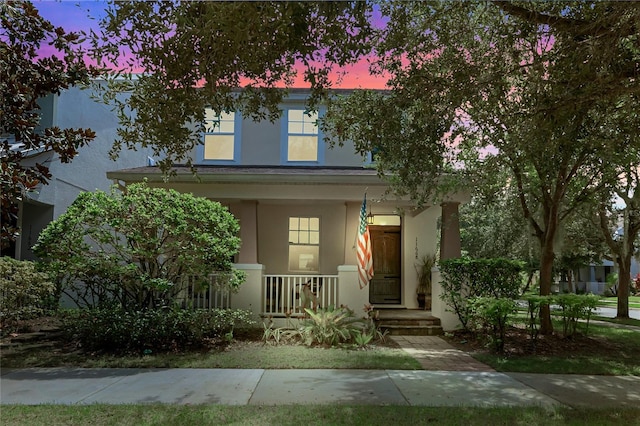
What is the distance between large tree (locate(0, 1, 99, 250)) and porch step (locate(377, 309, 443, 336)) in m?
7.70

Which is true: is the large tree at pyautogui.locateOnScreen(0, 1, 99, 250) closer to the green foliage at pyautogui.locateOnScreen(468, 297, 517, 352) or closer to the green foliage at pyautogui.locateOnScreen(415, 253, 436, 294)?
the green foliage at pyautogui.locateOnScreen(468, 297, 517, 352)

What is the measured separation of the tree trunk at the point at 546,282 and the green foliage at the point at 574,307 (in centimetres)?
38

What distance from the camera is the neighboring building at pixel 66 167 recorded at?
464 inches

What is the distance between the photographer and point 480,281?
9.95 meters

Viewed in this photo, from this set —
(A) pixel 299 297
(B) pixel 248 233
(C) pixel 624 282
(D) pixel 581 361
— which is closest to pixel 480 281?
(D) pixel 581 361

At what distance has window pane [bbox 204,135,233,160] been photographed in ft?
41.9

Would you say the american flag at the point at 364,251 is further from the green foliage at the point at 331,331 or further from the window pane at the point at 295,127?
the window pane at the point at 295,127

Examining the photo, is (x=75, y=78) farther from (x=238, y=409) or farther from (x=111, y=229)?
(x=111, y=229)

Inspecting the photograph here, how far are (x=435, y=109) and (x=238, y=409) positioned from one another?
494cm

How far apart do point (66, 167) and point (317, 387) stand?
966 centimetres

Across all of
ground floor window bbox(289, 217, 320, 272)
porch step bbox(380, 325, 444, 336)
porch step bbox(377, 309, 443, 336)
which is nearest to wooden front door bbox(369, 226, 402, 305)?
ground floor window bbox(289, 217, 320, 272)

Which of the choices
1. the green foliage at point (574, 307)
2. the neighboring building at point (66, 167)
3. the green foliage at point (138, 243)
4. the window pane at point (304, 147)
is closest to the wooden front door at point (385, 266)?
the window pane at point (304, 147)

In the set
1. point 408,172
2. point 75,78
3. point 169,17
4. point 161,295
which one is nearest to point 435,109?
point 408,172

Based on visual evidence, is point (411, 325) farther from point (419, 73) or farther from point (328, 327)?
point (419, 73)
